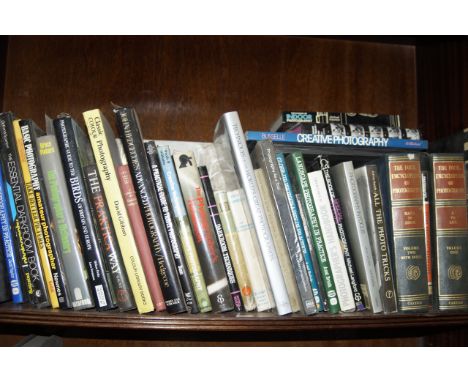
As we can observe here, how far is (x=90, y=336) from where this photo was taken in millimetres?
890

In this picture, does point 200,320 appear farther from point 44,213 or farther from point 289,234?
point 44,213

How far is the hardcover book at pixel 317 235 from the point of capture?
0.67 m

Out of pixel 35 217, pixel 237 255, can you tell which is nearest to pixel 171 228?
pixel 237 255

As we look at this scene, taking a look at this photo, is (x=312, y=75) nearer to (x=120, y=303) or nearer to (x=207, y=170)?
(x=207, y=170)

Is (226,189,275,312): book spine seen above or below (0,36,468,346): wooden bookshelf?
below

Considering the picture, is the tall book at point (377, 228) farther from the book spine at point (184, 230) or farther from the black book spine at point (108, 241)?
the black book spine at point (108, 241)

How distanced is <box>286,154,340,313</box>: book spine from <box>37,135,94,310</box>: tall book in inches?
15.6

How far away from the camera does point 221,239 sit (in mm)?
666

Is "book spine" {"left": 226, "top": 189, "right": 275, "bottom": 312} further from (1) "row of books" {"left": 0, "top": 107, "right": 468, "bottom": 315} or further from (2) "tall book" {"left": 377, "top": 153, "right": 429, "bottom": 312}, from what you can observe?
(2) "tall book" {"left": 377, "top": 153, "right": 429, "bottom": 312}

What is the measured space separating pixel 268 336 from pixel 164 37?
80cm

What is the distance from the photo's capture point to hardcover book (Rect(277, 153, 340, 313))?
0.67 metres

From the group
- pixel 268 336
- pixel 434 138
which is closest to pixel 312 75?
pixel 434 138

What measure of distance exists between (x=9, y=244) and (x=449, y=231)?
2.60 feet

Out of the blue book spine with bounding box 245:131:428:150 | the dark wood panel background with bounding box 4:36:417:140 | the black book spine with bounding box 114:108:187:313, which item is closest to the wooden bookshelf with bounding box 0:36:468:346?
Answer: the dark wood panel background with bounding box 4:36:417:140
